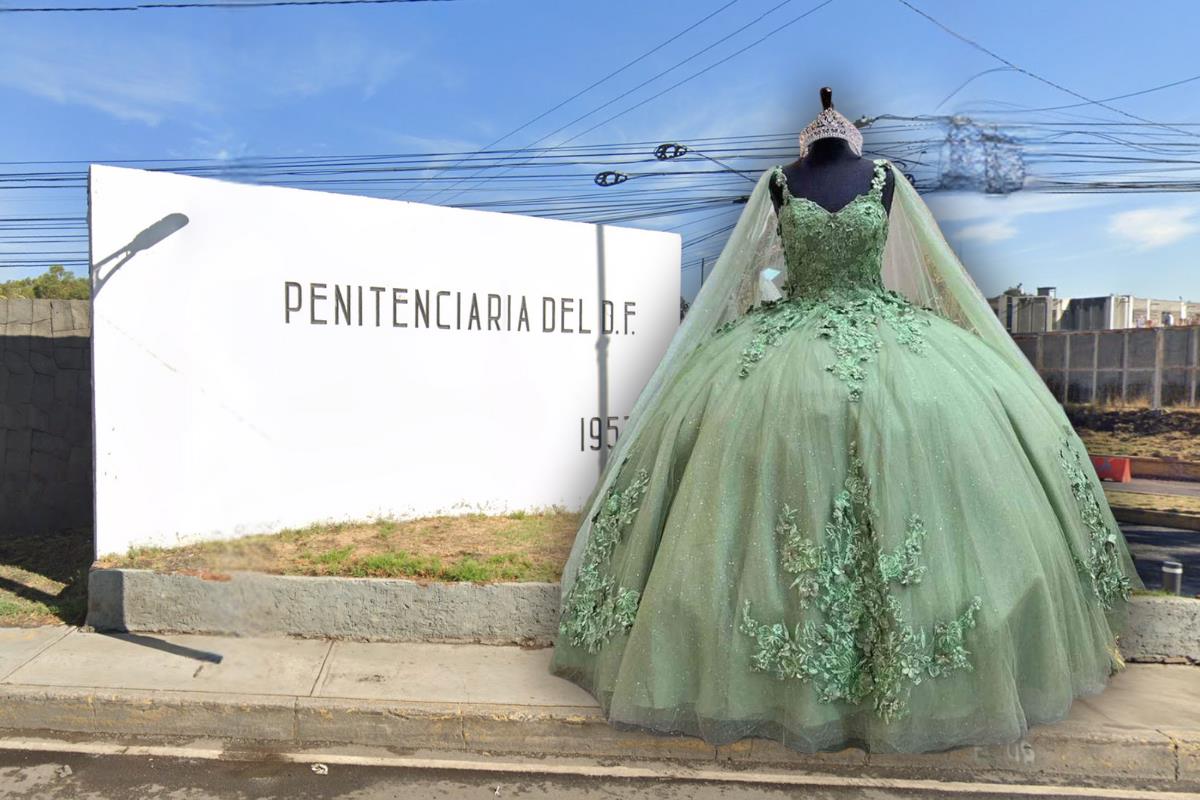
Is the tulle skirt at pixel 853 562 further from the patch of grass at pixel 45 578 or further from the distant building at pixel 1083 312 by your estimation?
the patch of grass at pixel 45 578

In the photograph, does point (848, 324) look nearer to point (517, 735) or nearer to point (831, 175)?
point (831, 175)

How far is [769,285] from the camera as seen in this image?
376cm

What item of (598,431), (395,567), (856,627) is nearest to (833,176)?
(856,627)

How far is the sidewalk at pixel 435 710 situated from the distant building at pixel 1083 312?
1658 millimetres

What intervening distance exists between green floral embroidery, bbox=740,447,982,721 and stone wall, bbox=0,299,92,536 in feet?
20.3

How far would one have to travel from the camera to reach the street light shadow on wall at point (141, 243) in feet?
14.9

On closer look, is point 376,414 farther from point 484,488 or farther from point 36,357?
point 36,357

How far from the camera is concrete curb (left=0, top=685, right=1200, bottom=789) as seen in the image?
303 centimetres

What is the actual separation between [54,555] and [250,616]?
2.60 meters

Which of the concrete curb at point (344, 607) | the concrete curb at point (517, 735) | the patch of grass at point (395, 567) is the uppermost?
the patch of grass at point (395, 567)

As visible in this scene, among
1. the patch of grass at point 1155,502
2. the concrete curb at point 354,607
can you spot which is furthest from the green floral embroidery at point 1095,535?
the concrete curb at point 354,607

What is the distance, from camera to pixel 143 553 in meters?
4.70

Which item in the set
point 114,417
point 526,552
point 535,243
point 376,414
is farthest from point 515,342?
point 114,417

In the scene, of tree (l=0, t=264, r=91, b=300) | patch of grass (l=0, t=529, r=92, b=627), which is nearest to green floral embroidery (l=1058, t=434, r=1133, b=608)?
patch of grass (l=0, t=529, r=92, b=627)
